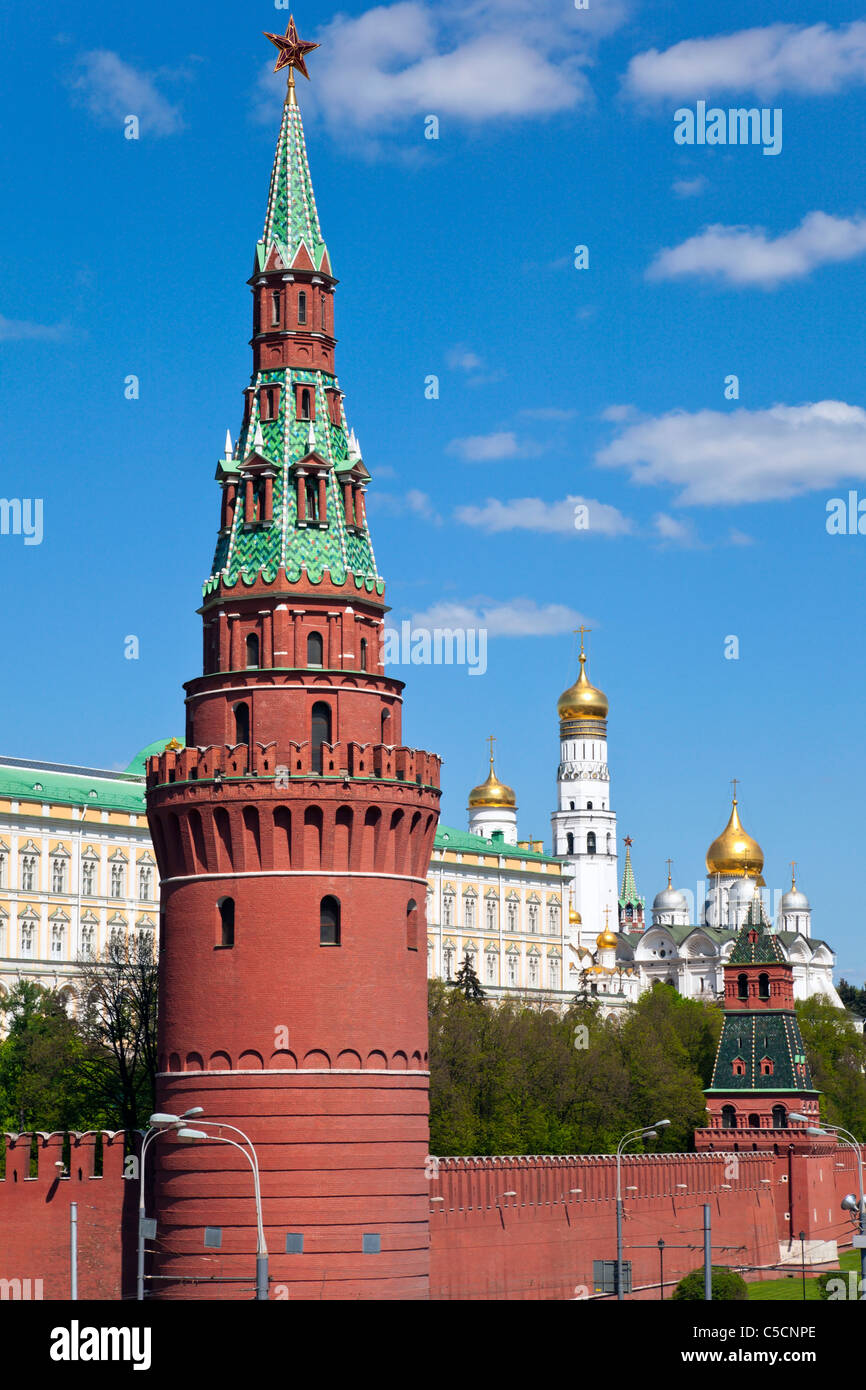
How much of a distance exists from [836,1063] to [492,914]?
139 feet

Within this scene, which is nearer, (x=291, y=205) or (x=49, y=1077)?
(x=291, y=205)

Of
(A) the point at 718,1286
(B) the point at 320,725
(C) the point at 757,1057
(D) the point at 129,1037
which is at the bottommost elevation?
(A) the point at 718,1286

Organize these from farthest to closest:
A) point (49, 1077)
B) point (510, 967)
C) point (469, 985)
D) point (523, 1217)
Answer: point (510, 967) → point (469, 985) → point (49, 1077) → point (523, 1217)

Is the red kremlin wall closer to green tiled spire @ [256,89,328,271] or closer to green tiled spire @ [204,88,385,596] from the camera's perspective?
green tiled spire @ [204,88,385,596]

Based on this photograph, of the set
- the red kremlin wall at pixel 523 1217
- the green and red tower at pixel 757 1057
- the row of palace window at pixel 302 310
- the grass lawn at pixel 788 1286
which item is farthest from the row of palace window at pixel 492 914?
the row of palace window at pixel 302 310

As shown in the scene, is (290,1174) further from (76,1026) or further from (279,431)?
(76,1026)

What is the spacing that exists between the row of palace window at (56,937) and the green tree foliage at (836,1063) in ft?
139

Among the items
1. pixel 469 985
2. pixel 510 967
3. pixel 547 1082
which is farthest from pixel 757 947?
pixel 510 967

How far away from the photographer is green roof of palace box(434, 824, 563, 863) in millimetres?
168625

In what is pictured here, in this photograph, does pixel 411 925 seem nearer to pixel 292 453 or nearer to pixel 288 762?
pixel 288 762

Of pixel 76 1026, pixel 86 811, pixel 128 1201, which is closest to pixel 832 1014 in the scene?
pixel 86 811

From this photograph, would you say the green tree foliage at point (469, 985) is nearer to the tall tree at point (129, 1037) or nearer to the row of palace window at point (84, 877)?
the row of palace window at point (84, 877)

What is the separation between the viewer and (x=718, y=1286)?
64812 millimetres
